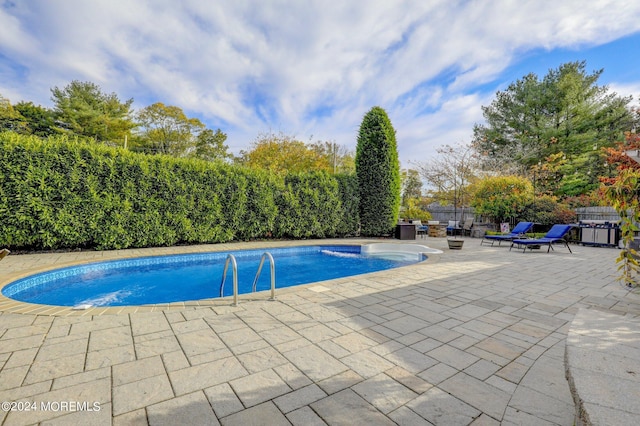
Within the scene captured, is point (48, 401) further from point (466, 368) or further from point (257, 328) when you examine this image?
point (466, 368)

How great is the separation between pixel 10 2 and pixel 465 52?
506 inches

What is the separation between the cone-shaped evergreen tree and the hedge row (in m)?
1.85

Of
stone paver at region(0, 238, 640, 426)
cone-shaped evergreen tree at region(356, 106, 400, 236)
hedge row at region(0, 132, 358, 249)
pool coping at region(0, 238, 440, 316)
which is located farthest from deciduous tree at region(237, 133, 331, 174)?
stone paver at region(0, 238, 640, 426)

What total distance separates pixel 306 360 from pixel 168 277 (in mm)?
5007

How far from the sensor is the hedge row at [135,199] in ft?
22.1

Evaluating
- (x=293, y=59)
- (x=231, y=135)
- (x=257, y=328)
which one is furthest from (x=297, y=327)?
(x=231, y=135)

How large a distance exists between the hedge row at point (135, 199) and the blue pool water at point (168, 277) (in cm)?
159

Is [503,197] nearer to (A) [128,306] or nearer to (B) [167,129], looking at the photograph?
(A) [128,306]

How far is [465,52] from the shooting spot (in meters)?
9.08

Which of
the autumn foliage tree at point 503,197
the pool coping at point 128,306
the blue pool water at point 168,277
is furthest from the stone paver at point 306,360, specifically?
→ the autumn foliage tree at point 503,197

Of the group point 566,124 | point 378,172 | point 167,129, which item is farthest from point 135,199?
point 566,124

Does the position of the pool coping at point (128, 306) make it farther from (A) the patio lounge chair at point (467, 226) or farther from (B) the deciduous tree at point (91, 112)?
(B) the deciduous tree at point (91, 112)

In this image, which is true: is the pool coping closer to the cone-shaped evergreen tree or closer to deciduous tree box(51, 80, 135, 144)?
the cone-shaped evergreen tree

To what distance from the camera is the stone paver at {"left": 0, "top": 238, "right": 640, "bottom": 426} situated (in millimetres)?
1661
